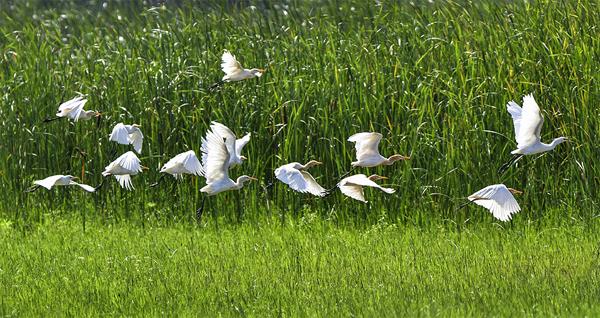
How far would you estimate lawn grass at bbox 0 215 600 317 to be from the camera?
711cm

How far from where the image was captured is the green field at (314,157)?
807 cm

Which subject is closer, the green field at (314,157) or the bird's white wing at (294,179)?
the green field at (314,157)

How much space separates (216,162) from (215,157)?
39 millimetres

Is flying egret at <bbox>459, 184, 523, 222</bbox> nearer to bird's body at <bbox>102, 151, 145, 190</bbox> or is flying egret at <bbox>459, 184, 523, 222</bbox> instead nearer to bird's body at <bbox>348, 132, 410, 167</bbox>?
bird's body at <bbox>348, 132, 410, 167</bbox>

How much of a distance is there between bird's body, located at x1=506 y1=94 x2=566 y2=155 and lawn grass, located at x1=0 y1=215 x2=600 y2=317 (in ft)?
2.50

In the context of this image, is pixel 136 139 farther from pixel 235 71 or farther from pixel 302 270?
pixel 302 270

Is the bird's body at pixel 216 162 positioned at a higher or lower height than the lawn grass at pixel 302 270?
higher

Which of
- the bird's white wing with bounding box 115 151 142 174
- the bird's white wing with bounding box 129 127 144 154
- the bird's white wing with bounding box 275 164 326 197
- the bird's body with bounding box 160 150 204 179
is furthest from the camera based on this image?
the bird's white wing with bounding box 129 127 144 154

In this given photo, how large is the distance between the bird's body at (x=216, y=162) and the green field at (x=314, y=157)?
54 cm

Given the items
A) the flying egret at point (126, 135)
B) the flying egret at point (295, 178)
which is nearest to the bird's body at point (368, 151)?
the flying egret at point (295, 178)

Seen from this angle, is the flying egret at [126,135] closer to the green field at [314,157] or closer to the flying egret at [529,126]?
the green field at [314,157]

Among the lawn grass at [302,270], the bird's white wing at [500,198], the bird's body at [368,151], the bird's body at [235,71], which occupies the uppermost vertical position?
the bird's body at [235,71]

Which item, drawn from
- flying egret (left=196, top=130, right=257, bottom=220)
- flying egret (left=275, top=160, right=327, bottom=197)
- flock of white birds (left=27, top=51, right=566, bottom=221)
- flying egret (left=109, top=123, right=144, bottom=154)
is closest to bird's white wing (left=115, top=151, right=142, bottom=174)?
flock of white birds (left=27, top=51, right=566, bottom=221)

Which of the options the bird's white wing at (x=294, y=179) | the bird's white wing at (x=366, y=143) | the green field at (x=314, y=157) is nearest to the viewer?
the green field at (x=314, y=157)
